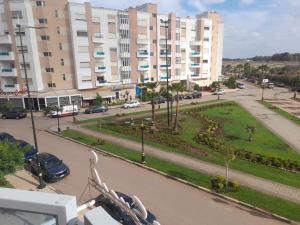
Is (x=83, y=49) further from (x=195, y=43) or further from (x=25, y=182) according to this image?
(x=25, y=182)

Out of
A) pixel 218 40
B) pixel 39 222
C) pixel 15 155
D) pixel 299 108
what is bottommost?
pixel 299 108

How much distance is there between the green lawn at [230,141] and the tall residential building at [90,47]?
15.4 meters

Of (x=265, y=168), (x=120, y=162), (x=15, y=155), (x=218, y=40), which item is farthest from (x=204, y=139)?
(x=218, y=40)

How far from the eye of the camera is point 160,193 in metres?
16.7

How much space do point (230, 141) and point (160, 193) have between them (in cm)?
1400

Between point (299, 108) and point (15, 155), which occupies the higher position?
point (15, 155)

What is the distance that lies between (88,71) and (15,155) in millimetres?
38037

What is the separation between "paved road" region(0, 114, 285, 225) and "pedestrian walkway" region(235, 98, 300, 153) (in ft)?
46.3

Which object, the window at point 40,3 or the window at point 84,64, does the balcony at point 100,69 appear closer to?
the window at point 84,64

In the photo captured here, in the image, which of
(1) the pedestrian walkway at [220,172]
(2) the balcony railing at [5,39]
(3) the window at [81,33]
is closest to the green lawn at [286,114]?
(1) the pedestrian walkway at [220,172]

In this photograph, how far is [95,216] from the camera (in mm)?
6391

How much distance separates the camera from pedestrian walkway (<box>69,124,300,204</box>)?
16672mm

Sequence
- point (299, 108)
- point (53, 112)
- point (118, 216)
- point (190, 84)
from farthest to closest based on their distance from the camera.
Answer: point (190, 84), point (299, 108), point (53, 112), point (118, 216)

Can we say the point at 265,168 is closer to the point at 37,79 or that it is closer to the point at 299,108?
the point at 299,108
